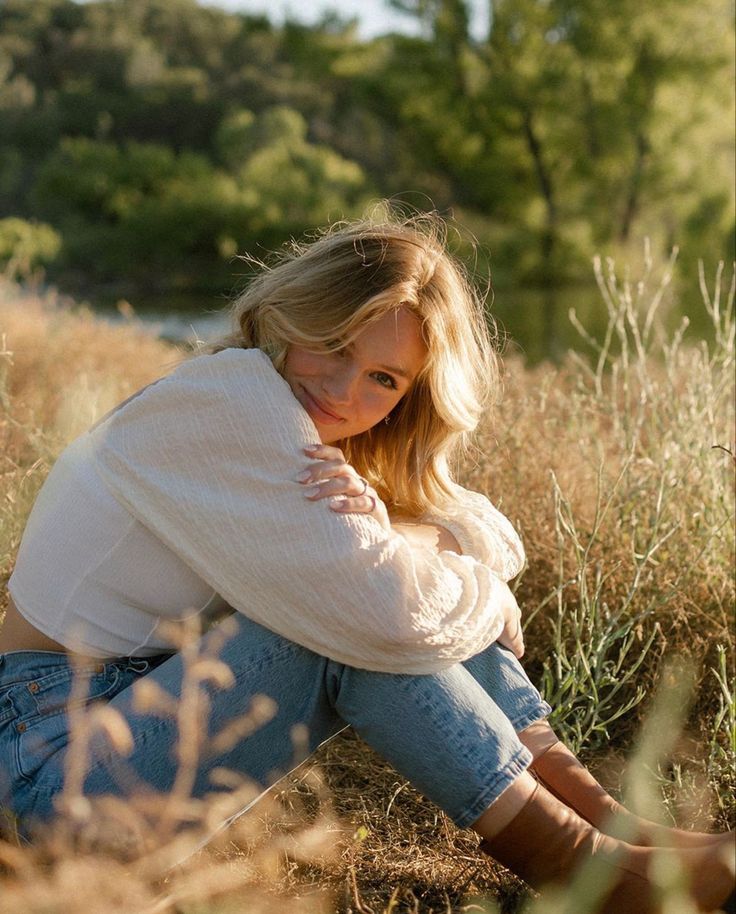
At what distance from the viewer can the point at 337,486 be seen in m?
1.59

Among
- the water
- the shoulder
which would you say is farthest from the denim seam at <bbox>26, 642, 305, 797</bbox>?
the water

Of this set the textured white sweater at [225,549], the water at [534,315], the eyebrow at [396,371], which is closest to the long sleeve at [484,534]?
the textured white sweater at [225,549]

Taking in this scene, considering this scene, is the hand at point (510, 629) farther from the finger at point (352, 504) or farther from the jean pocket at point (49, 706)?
the jean pocket at point (49, 706)

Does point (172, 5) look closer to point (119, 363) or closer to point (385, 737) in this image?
point (119, 363)

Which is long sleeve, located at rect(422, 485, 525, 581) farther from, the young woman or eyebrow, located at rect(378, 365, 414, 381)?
eyebrow, located at rect(378, 365, 414, 381)

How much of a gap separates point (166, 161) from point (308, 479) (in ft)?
90.7

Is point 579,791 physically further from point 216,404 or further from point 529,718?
point 216,404

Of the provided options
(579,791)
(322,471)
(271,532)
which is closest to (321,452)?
(322,471)

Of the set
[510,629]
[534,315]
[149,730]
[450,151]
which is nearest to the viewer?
[149,730]

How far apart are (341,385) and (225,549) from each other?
40cm


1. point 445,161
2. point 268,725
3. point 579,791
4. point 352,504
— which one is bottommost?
point 445,161

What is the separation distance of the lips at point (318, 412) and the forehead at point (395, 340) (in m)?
0.12

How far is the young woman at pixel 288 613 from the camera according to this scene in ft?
4.97

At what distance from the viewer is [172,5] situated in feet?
139
